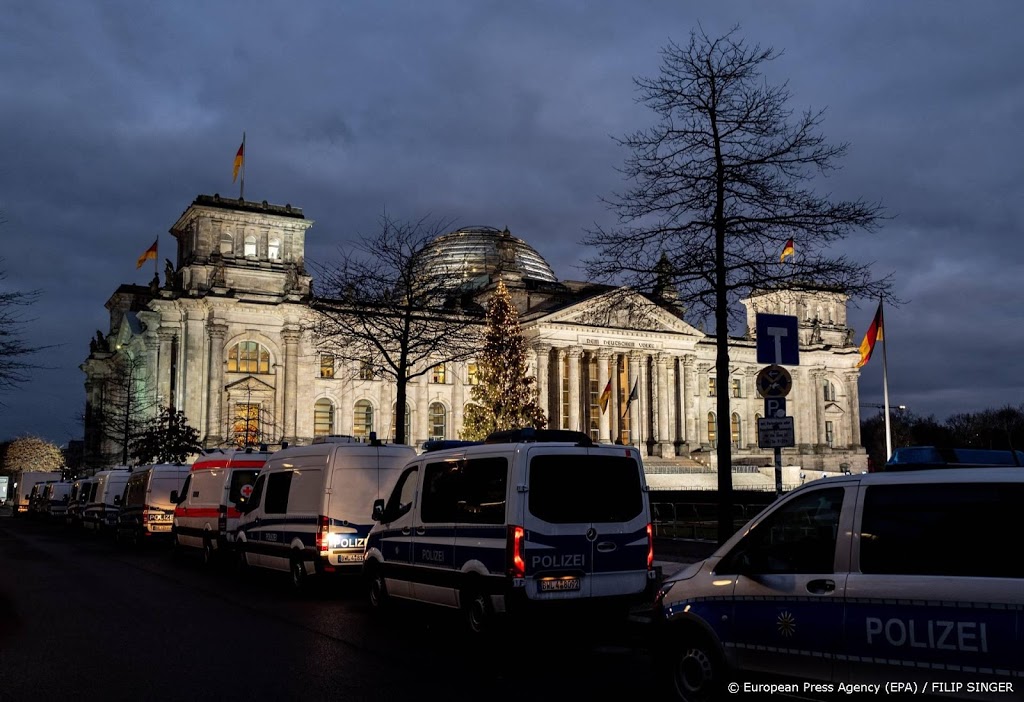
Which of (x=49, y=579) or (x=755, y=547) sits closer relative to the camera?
(x=755, y=547)

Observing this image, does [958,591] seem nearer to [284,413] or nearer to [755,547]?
[755,547]

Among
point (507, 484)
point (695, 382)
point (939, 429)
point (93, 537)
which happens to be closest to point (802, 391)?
point (695, 382)

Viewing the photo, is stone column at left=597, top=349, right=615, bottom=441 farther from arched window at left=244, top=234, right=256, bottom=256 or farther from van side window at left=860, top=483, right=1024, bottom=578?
van side window at left=860, top=483, right=1024, bottom=578

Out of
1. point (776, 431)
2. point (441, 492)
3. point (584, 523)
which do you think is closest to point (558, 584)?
point (584, 523)

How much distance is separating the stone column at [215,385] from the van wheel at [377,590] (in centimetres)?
4651

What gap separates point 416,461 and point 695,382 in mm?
68804

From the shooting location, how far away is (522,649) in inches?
452

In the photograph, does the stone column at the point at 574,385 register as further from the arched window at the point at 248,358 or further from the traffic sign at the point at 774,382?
the traffic sign at the point at 774,382

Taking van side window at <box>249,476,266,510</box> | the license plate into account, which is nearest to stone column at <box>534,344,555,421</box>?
van side window at <box>249,476,266,510</box>

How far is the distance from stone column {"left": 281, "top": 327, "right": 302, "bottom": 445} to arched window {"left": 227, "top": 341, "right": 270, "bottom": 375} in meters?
1.50

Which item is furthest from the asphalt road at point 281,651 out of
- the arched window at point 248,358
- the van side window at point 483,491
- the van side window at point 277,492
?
the arched window at point 248,358

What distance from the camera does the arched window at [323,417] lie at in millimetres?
64625

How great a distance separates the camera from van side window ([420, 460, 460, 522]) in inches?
504

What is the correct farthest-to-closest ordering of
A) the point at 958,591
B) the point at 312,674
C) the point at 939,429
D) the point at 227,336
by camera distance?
the point at 939,429 → the point at 227,336 → the point at 312,674 → the point at 958,591
